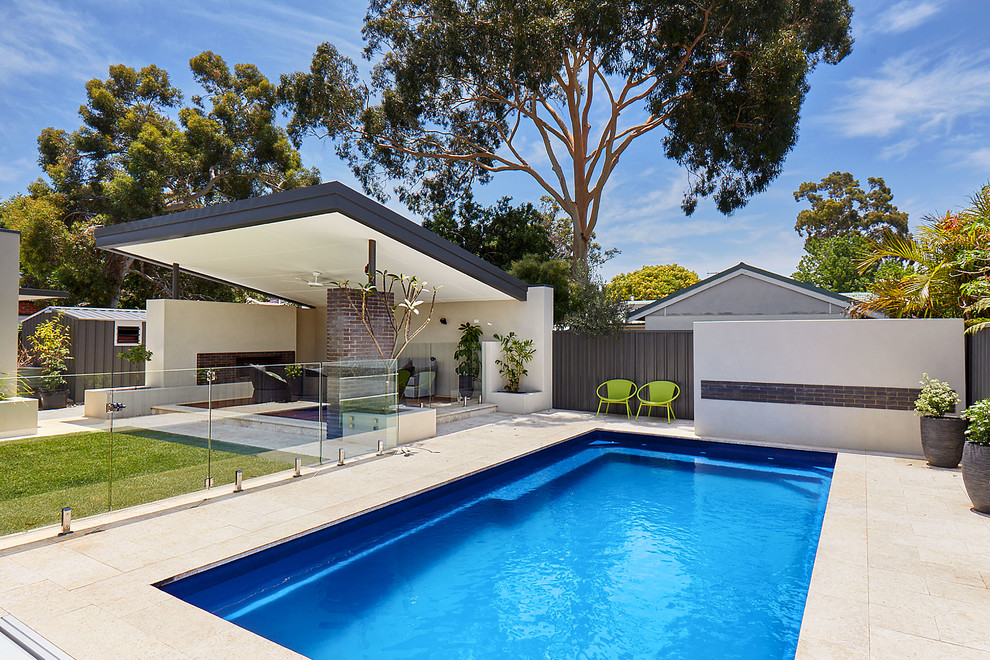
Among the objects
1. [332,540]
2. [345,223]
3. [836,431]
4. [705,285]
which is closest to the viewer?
[332,540]

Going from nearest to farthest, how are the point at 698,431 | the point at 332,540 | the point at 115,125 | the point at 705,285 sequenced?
1. the point at 332,540
2. the point at 698,431
3. the point at 705,285
4. the point at 115,125

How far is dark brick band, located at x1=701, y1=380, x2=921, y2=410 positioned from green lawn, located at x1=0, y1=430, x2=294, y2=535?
7140 millimetres

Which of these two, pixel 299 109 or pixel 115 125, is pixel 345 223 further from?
pixel 115 125

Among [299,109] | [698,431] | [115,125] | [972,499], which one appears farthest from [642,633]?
[115,125]

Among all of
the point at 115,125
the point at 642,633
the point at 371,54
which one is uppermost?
the point at 371,54

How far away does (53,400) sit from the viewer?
6.98 meters

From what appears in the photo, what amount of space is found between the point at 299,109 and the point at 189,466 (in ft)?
56.9

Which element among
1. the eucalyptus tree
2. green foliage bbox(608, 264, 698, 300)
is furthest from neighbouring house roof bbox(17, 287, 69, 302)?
green foliage bbox(608, 264, 698, 300)

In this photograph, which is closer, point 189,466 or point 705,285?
point 189,466

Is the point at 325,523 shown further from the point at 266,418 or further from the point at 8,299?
the point at 8,299

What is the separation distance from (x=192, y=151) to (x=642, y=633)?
2208cm

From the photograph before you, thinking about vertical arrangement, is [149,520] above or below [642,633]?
above

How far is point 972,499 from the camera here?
495 cm

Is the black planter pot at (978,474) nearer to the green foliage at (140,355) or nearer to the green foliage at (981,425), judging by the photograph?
the green foliage at (981,425)
